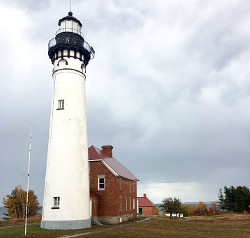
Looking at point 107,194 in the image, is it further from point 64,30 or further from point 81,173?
point 64,30

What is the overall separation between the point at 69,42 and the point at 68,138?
8734mm

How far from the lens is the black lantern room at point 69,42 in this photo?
948 inches

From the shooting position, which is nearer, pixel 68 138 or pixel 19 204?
pixel 68 138

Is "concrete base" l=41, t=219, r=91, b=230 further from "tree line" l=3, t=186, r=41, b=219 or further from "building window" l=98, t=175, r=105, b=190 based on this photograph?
"tree line" l=3, t=186, r=41, b=219

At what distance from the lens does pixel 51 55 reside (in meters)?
25.1

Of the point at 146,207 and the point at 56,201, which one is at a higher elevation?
the point at 56,201

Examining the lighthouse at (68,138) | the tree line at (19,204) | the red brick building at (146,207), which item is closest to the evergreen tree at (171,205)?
the lighthouse at (68,138)

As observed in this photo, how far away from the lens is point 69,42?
24.0 meters

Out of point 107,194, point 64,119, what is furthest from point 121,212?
point 64,119

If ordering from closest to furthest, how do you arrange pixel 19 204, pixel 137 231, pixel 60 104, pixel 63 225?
pixel 63 225, pixel 137 231, pixel 60 104, pixel 19 204

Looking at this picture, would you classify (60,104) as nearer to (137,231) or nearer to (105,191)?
(105,191)

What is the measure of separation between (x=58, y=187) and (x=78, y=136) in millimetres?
4577

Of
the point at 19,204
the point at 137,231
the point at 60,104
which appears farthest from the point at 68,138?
the point at 19,204

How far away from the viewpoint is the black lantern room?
948 inches
